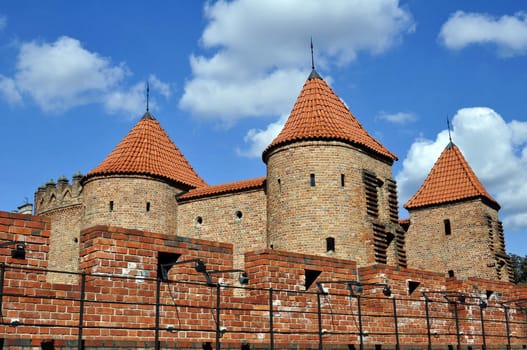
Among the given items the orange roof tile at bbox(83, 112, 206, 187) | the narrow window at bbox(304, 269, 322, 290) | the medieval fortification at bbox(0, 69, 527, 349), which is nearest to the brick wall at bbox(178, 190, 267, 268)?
the medieval fortification at bbox(0, 69, 527, 349)

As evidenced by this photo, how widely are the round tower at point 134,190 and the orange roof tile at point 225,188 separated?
0.84 metres

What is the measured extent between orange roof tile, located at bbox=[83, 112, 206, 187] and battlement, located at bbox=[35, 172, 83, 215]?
12.5 ft

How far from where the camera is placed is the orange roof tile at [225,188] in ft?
78.0

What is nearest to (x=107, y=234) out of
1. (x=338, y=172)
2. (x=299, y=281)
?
(x=299, y=281)

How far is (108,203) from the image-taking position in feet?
80.6

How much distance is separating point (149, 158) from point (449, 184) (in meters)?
12.6

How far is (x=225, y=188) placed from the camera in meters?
24.6

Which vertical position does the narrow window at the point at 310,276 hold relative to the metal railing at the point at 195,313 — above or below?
above

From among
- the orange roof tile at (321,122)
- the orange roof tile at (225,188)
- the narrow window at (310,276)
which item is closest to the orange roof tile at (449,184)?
the orange roof tile at (321,122)

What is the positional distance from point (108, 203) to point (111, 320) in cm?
1679

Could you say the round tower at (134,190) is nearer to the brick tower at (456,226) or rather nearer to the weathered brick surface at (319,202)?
the weathered brick surface at (319,202)

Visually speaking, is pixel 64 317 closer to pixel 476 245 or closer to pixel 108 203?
pixel 108 203

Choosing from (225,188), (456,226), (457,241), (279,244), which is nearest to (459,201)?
(456,226)

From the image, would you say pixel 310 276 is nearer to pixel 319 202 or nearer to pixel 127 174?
pixel 319 202
